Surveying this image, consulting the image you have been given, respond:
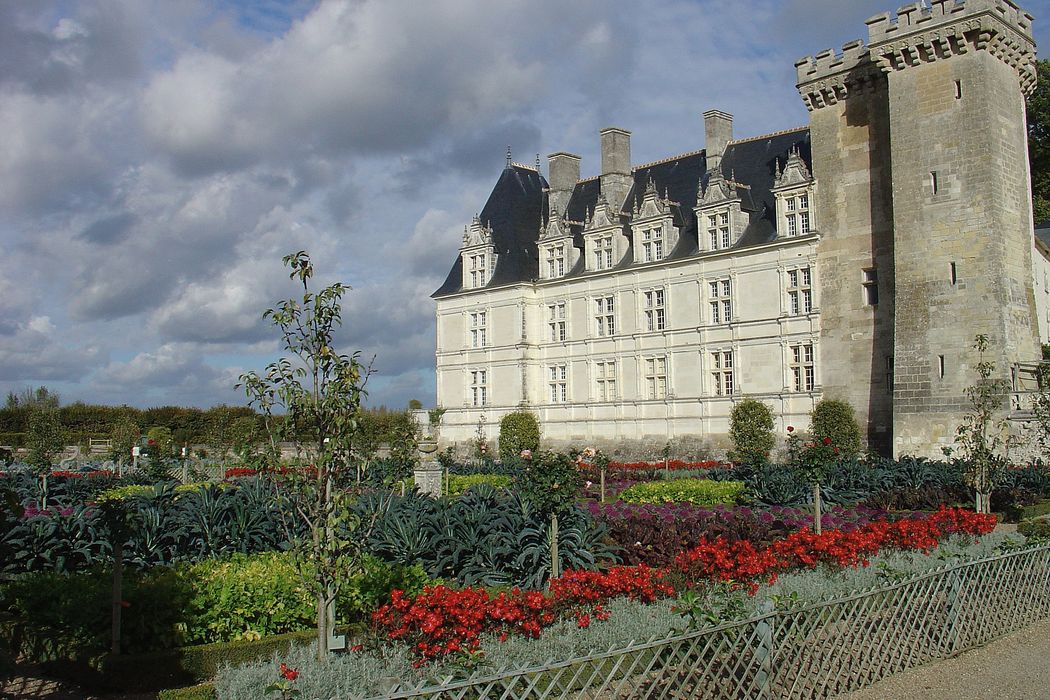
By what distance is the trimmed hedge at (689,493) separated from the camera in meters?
19.8

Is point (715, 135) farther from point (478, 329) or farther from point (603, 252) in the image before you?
point (478, 329)

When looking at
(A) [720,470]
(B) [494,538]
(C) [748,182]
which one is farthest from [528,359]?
(B) [494,538]

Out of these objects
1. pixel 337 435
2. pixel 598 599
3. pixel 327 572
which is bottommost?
pixel 598 599

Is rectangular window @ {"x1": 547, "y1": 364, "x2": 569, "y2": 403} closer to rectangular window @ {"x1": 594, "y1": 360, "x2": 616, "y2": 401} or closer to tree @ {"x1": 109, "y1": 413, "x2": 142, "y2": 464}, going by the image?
rectangular window @ {"x1": 594, "y1": 360, "x2": 616, "y2": 401}

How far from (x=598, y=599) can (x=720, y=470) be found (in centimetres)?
1652

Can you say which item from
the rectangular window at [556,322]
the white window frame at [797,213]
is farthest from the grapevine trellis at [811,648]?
the rectangular window at [556,322]

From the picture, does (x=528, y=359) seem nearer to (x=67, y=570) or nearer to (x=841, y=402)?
(x=841, y=402)

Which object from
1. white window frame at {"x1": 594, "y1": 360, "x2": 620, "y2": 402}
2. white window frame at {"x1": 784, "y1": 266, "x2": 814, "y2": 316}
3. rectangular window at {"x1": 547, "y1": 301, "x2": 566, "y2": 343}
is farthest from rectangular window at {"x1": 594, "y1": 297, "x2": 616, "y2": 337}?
white window frame at {"x1": 784, "y1": 266, "x2": 814, "y2": 316}

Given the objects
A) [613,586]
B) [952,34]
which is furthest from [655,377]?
[613,586]

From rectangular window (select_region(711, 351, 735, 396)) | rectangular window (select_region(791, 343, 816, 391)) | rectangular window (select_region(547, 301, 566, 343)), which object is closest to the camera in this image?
rectangular window (select_region(791, 343, 816, 391))

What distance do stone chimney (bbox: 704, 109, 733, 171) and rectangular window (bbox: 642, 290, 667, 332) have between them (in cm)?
533

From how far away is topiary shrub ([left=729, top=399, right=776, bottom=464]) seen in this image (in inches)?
1196

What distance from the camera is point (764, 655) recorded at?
6.59 meters

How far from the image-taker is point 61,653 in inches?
330
